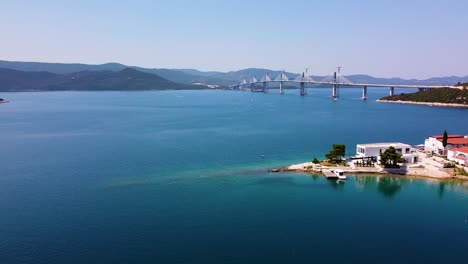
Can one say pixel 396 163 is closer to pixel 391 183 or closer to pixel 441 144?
pixel 391 183

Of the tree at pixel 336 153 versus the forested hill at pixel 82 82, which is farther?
the forested hill at pixel 82 82

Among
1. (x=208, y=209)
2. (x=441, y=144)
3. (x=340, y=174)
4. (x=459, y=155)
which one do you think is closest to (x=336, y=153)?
(x=340, y=174)

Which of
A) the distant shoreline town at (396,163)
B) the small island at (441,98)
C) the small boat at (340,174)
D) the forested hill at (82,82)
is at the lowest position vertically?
the small boat at (340,174)

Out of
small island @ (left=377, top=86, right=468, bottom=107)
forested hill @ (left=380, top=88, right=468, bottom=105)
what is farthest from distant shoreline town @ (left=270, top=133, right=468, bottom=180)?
forested hill @ (left=380, top=88, right=468, bottom=105)

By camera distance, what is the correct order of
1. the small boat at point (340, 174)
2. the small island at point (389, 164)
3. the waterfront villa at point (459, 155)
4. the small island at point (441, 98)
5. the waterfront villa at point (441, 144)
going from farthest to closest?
the small island at point (441, 98), the waterfront villa at point (441, 144), the waterfront villa at point (459, 155), the small island at point (389, 164), the small boat at point (340, 174)

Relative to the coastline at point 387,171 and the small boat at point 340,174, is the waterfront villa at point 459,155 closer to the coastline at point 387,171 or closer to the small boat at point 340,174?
the coastline at point 387,171

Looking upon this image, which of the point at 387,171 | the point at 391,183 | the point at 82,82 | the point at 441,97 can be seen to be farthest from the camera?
the point at 82,82

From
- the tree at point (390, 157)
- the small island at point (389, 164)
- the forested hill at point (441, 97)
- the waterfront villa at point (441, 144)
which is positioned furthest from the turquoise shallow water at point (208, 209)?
the forested hill at point (441, 97)
